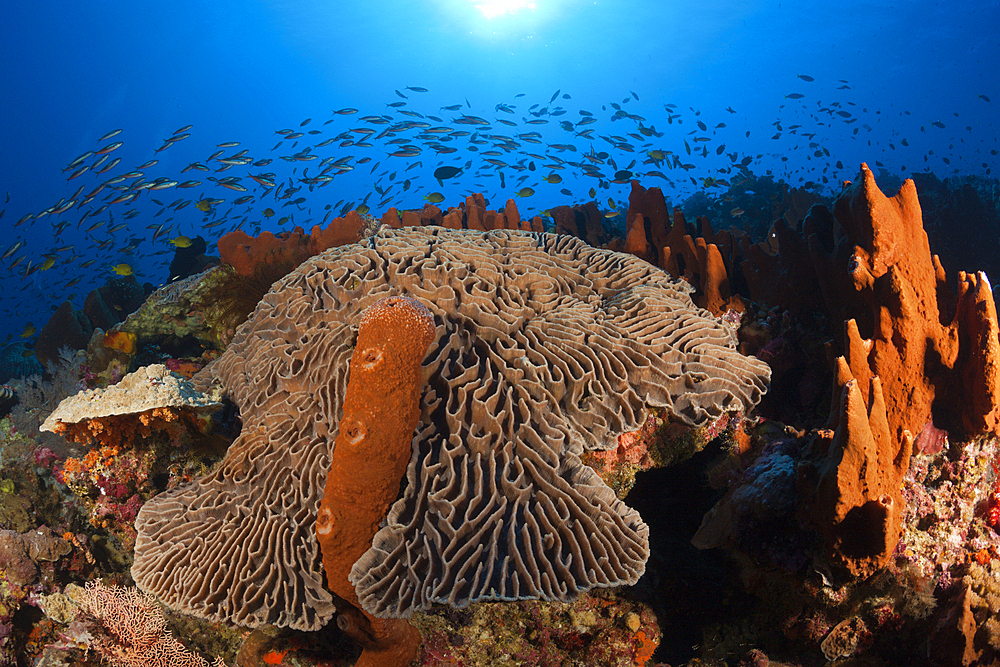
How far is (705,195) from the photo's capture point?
73.3 ft

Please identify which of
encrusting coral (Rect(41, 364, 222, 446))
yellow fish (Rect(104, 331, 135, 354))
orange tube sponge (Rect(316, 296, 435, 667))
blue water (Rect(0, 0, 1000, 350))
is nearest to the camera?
orange tube sponge (Rect(316, 296, 435, 667))

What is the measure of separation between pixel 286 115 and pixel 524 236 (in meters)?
128

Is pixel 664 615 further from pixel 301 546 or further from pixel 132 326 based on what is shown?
pixel 132 326

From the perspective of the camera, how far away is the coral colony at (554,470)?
228 centimetres

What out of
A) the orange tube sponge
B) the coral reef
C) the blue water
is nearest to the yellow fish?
the orange tube sponge

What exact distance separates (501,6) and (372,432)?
268 ft

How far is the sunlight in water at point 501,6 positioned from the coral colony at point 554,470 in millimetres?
77775

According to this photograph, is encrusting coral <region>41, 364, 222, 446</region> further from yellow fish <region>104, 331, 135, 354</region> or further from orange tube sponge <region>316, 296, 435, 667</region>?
yellow fish <region>104, 331, 135, 354</region>

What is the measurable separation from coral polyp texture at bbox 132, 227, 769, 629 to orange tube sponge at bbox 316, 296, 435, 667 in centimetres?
15

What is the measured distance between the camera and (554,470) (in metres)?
2.52

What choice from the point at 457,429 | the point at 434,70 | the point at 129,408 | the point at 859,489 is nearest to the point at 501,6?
the point at 434,70

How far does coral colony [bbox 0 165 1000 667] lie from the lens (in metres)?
2.28

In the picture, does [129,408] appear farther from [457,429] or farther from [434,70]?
[434,70]

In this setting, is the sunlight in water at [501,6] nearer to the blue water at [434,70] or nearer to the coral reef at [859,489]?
the blue water at [434,70]
